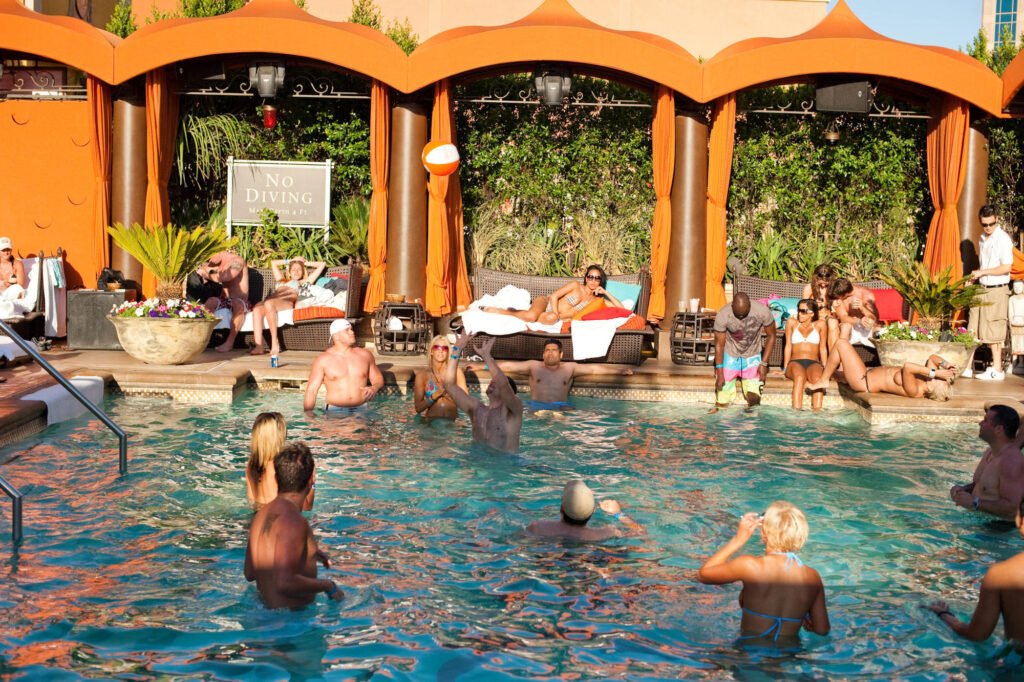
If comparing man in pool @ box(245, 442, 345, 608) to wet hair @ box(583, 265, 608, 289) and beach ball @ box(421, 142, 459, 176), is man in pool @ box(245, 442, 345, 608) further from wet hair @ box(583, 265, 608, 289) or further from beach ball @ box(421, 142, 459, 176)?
beach ball @ box(421, 142, 459, 176)

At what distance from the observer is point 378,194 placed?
12703 mm

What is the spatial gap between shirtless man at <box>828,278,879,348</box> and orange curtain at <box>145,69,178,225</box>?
806 cm

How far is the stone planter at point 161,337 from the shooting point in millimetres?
10062

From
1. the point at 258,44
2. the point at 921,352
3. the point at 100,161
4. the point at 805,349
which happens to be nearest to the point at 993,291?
the point at 921,352

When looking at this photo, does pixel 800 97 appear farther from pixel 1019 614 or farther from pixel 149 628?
pixel 149 628

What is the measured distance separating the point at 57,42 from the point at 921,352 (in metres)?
10.5

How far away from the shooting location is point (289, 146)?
14.2 metres

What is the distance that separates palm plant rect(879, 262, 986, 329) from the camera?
10594 millimetres

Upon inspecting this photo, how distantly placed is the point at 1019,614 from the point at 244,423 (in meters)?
6.45

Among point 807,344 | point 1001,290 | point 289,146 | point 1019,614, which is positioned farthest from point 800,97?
point 1019,614

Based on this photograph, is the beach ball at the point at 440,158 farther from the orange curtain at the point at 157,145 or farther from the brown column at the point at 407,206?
the orange curtain at the point at 157,145

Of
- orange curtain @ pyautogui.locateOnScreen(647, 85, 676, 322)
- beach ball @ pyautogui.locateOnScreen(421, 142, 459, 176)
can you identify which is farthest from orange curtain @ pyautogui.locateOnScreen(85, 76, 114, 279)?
orange curtain @ pyautogui.locateOnScreen(647, 85, 676, 322)

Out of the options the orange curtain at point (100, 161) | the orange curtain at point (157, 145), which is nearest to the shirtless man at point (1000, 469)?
the orange curtain at point (157, 145)

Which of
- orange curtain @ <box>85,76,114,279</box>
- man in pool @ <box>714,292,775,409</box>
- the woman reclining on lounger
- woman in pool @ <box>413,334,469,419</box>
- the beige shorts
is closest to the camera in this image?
woman in pool @ <box>413,334,469,419</box>
